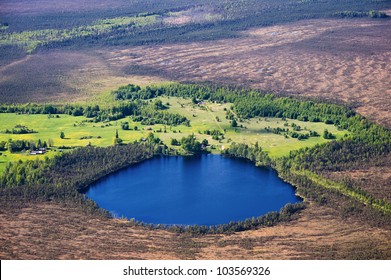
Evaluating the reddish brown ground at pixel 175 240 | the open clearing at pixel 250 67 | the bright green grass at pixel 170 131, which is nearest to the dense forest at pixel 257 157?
the bright green grass at pixel 170 131

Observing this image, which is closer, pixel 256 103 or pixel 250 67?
pixel 256 103

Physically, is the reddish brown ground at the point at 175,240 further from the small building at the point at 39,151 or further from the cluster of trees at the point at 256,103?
the cluster of trees at the point at 256,103

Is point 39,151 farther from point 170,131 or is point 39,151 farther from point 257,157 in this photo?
point 257,157

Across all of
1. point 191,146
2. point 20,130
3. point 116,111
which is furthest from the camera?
point 116,111

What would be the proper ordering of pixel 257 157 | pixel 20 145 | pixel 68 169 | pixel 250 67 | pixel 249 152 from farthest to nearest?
pixel 250 67, pixel 20 145, pixel 249 152, pixel 257 157, pixel 68 169

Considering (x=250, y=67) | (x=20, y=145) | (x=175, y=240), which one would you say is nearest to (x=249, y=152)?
(x=175, y=240)

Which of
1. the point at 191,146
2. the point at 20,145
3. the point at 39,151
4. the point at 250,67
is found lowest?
the point at 191,146

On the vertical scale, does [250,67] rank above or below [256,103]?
above

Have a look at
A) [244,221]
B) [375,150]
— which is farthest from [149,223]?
[375,150]
